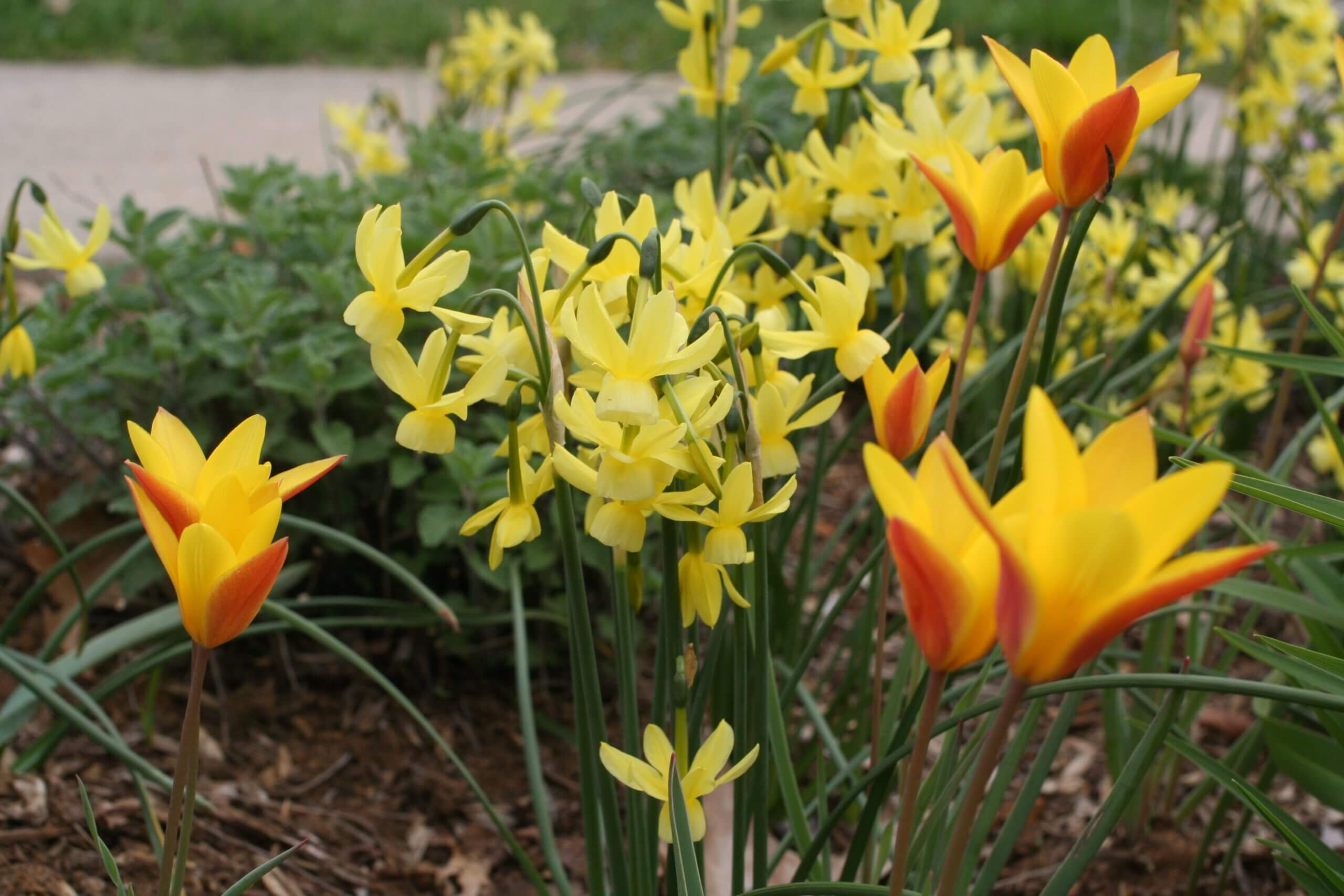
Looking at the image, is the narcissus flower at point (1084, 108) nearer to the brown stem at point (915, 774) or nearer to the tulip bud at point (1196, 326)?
the brown stem at point (915, 774)

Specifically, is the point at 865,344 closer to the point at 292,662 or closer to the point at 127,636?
the point at 127,636

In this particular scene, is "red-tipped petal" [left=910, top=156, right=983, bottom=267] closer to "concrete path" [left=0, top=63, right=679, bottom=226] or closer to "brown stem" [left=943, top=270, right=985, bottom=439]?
"brown stem" [left=943, top=270, right=985, bottom=439]

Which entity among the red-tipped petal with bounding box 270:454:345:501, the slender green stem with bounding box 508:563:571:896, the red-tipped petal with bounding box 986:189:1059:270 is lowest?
the slender green stem with bounding box 508:563:571:896

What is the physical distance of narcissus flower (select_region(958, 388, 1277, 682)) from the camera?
22.2 inches

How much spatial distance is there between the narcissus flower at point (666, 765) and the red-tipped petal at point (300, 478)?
331mm

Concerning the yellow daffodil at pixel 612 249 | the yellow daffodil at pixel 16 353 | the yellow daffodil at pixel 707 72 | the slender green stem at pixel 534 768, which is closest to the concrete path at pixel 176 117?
the yellow daffodil at pixel 707 72

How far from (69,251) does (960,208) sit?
1203 millimetres

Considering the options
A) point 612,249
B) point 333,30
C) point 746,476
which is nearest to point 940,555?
point 746,476

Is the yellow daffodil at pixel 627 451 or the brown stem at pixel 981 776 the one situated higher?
the yellow daffodil at pixel 627 451

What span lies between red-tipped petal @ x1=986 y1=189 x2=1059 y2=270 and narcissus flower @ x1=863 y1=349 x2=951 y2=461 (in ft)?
0.39

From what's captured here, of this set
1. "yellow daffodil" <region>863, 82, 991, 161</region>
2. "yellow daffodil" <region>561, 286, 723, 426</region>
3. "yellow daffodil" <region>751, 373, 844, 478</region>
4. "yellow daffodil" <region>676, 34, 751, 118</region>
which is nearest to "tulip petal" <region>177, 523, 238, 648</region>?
"yellow daffodil" <region>561, 286, 723, 426</region>

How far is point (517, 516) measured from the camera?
0.92 meters

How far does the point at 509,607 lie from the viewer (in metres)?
2.00

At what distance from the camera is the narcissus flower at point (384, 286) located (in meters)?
0.87
